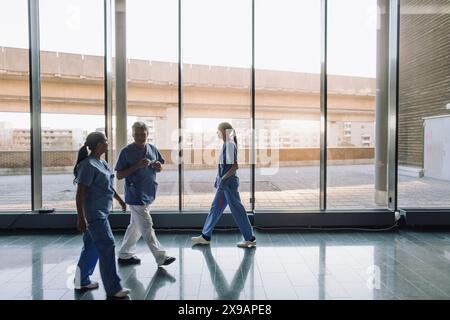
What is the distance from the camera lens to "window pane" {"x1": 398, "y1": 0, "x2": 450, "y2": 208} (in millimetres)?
6352

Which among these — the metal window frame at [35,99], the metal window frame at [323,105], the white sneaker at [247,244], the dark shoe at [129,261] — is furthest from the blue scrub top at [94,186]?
the metal window frame at [323,105]

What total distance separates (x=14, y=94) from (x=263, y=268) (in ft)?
19.2

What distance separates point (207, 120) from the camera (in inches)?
238

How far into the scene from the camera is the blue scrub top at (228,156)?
396 cm

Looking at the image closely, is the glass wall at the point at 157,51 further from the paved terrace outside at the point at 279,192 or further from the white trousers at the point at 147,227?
the white trousers at the point at 147,227

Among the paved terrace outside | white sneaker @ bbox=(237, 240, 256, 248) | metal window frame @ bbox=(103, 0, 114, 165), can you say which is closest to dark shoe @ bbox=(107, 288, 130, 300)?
white sneaker @ bbox=(237, 240, 256, 248)

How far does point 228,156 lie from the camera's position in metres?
3.96

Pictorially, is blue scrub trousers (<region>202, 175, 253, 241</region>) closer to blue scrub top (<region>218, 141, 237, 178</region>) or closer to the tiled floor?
blue scrub top (<region>218, 141, 237, 178</region>)

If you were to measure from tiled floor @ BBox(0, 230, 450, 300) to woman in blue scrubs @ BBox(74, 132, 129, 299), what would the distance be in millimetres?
259

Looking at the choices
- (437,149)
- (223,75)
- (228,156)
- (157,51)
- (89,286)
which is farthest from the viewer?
(437,149)

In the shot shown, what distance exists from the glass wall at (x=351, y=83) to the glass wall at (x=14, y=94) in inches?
186

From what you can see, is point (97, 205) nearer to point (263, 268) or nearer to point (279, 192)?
point (263, 268)

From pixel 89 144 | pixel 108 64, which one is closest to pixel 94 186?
pixel 89 144

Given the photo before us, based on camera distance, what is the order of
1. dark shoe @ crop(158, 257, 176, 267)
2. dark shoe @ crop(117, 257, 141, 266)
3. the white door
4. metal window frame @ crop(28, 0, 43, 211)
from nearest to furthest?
1. dark shoe @ crop(158, 257, 176, 267)
2. dark shoe @ crop(117, 257, 141, 266)
3. metal window frame @ crop(28, 0, 43, 211)
4. the white door
